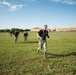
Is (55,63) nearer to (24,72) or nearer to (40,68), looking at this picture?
(40,68)

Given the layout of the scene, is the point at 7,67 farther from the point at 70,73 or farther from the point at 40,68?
the point at 70,73

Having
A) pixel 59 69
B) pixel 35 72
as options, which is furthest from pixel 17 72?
pixel 59 69

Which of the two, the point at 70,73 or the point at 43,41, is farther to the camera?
the point at 43,41

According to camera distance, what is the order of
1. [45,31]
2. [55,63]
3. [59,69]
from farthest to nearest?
1. [45,31]
2. [55,63]
3. [59,69]

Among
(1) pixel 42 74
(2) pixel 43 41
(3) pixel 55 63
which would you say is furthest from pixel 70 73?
(2) pixel 43 41

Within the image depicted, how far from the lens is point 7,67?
8.53 meters

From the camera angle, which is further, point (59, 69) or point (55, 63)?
point (55, 63)

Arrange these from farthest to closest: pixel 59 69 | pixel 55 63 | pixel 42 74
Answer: pixel 55 63 < pixel 59 69 < pixel 42 74

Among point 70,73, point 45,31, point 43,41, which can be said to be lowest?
point 70,73

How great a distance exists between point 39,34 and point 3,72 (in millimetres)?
4972

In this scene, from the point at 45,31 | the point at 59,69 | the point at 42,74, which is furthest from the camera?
Answer: the point at 45,31

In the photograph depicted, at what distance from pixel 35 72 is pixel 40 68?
715 mm

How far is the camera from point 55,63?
9469mm

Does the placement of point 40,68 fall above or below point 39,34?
below
